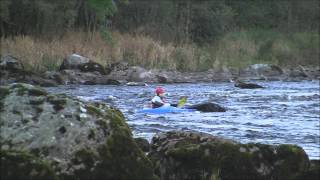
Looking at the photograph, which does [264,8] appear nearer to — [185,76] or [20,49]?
[185,76]

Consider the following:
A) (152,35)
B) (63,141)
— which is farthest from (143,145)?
(152,35)

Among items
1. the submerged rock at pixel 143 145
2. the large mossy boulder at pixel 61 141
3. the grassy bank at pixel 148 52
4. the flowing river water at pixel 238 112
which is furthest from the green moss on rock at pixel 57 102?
the grassy bank at pixel 148 52

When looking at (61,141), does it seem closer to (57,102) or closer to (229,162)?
(57,102)

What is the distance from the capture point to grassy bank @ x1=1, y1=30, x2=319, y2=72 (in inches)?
1232

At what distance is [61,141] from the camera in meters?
6.59

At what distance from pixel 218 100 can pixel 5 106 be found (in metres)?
16.8

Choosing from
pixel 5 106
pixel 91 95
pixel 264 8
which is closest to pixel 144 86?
pixel 91 95

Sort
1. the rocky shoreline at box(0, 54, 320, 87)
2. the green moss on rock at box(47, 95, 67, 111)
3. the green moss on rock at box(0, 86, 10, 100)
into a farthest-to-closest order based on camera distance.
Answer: the rocky shoreline at box(0, 54, 320, 87) < the green moss on rock at box(0, 86, 10, 100) < the green moss on rock at box(47, 95, 67, 111)

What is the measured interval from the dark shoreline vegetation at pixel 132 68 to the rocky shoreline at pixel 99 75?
0.05 meters

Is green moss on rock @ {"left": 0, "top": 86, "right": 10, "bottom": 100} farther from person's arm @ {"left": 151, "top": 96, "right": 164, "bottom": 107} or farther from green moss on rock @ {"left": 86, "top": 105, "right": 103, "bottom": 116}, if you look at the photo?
person's arm @ {"left": 151, "top": 96, "right": 164, "bottom": 107}

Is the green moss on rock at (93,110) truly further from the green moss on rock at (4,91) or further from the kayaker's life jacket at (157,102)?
the kayaker's life jacket at (157,102)

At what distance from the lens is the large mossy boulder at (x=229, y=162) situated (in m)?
8.16

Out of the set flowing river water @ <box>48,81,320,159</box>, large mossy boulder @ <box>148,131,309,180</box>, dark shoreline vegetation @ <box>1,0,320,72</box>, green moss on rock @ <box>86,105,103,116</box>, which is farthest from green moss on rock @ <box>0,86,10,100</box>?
dark shoreline vegetation @ <box>1,0,320,72</box>

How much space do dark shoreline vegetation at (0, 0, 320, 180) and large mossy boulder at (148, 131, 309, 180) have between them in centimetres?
1
